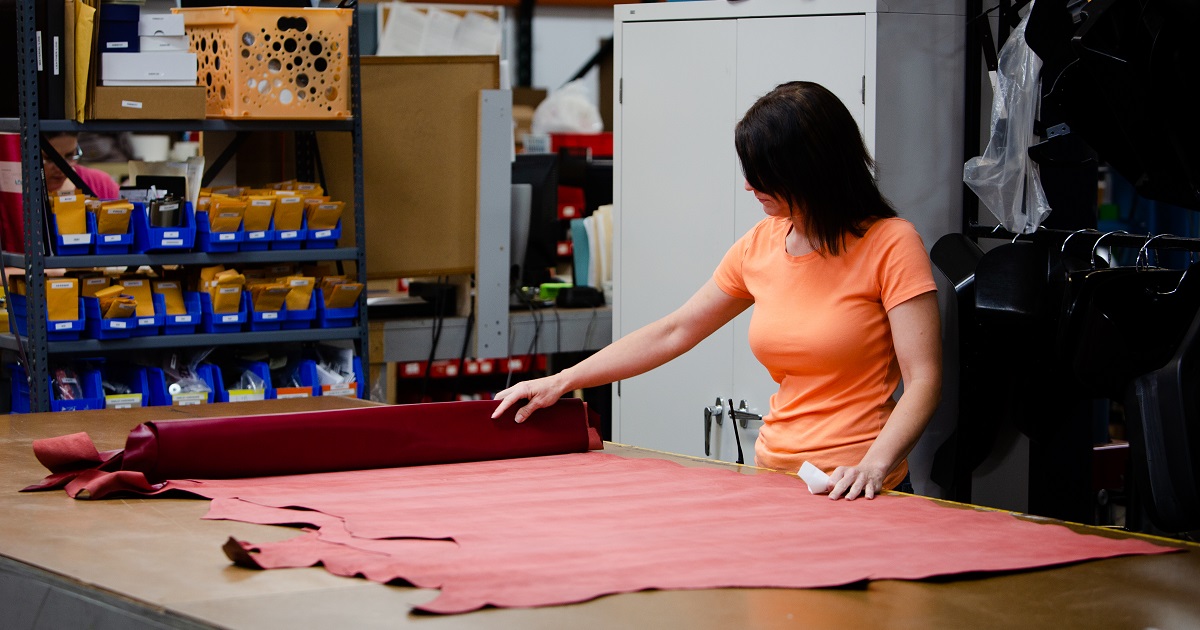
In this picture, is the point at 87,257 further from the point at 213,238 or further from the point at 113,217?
the point at 213,238

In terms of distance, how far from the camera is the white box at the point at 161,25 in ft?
12.1

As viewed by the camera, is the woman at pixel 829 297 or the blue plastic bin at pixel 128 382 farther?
the blue plastic bin at pixel 128 382

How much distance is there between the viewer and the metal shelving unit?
3564 mm

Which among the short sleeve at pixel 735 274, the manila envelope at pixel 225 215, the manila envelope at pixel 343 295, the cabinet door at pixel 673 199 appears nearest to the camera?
the short sleeve at pixel 735 274

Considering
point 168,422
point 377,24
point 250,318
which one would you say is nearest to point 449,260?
point 250,318

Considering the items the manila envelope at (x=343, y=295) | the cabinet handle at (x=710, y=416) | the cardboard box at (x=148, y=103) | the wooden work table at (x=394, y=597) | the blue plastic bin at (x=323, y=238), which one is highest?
the cardboard box at (x=148, y=103)

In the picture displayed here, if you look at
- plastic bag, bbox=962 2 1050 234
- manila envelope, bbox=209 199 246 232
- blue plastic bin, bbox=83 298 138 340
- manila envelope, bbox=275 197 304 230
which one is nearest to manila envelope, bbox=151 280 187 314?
blue plastic bin, bbox=83 298 138 340

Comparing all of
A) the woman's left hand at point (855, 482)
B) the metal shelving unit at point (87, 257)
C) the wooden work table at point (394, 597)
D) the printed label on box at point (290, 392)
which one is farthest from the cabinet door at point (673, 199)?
the wooden work table at point (394, 597)

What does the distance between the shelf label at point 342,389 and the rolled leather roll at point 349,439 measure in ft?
5.85

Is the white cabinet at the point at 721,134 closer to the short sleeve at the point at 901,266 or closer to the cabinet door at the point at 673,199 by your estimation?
the cabinet door at the point at 673,199

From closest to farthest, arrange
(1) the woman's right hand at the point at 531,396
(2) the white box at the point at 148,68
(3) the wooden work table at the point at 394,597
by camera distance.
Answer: (3) the wooden work table at the point at 394,597, (1) the woman's right hand at the point at 531,396, (2) the white box at the point at 148,68

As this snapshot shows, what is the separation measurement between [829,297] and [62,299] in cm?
230

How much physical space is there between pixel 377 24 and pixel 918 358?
6961 mm

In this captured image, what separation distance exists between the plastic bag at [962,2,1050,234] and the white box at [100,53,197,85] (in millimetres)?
2198
